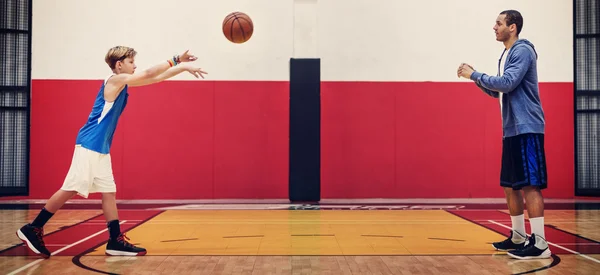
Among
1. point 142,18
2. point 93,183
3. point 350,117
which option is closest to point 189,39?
point 142,18

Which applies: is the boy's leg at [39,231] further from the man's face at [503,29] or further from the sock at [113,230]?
the man's face at [503,29]

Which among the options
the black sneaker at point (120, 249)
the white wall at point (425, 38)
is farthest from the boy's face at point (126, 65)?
the white wall at point (425, 38)

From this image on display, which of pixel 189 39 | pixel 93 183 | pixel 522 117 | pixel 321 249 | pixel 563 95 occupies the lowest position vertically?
pixel 321 249

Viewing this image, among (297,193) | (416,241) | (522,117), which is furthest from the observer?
(297,193)

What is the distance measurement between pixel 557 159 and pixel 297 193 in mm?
4289

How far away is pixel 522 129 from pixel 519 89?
1.03 ft

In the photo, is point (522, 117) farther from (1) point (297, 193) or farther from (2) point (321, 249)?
(1) point (297, 193)

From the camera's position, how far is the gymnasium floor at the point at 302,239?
384cm

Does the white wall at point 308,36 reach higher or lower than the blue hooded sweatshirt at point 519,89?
higher

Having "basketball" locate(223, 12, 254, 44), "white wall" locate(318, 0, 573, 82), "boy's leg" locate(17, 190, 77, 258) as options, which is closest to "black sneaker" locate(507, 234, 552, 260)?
"boy's leg" locate(17, 190, 77, 258)

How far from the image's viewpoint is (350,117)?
9555 millimetres

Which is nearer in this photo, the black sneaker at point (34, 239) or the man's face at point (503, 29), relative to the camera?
the black sneaker at point (34, 239)

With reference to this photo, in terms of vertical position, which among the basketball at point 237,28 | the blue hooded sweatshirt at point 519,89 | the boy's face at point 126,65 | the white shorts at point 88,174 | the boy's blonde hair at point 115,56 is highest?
the basketball at point 237,28

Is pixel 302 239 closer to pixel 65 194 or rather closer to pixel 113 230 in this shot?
pixel 113 230
